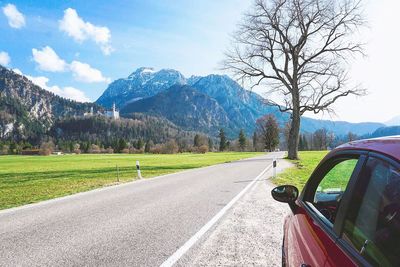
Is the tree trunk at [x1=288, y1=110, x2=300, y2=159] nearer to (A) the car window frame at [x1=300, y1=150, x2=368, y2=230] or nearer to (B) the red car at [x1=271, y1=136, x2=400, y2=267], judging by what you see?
(A) the car window frame at [x1=300, y1=150, x2=368, y2=230]

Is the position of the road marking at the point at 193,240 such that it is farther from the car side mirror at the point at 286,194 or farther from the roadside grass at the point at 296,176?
the roadside grass at the point at 296,176

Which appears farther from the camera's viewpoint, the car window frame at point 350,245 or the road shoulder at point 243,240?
the road shoulder at point 243,240

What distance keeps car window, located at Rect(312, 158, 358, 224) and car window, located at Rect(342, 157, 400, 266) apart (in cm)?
67

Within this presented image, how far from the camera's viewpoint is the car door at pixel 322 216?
7.84 ft

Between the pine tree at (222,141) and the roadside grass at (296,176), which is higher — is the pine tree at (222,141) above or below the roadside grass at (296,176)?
above

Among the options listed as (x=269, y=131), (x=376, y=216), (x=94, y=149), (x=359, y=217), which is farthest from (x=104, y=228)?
(x=94, y=149)

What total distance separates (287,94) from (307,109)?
2231mm

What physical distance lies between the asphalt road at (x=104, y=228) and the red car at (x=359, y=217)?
9.53 feet

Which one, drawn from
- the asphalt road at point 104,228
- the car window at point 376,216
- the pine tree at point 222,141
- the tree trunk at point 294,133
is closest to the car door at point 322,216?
the car window at point 376,216

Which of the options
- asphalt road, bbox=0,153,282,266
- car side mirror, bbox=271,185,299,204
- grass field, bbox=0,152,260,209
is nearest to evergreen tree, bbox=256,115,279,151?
grass field, bbox=0,152,260,209

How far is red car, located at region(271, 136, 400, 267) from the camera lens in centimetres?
192

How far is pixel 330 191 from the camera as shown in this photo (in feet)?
11.7

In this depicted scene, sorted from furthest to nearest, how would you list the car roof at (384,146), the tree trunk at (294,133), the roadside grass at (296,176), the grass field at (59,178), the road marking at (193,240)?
1. the tree trunk at (294,133)
2. the roadside grass at (296,176)
3. the grass field at (59,178)
4. the road marking at (193,240)
5. the car roof at (384,146)

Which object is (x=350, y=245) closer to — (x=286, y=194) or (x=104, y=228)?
(x=286, y=194)
